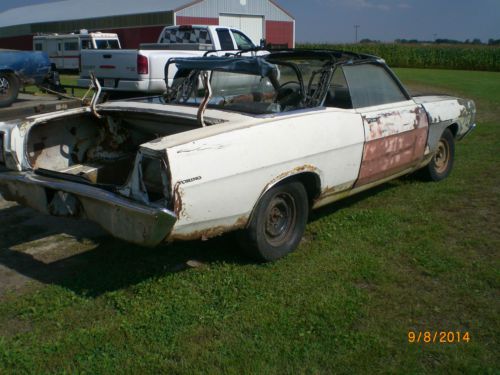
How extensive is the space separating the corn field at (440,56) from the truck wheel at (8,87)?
23.9 m

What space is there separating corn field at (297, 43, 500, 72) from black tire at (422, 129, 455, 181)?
2815 cm

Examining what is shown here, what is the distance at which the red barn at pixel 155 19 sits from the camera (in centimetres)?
2842

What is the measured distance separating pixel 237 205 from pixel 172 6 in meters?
26.9

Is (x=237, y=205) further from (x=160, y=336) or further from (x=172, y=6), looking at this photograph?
(x=172, y=6)

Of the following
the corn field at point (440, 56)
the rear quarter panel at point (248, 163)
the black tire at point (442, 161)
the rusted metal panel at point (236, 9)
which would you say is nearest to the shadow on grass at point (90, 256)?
the rear quarter panel at point (248, 163)

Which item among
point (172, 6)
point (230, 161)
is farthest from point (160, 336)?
point (172, 6)

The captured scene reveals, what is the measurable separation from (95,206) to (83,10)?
3654 cm

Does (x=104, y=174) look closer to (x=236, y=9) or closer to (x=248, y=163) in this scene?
(x=248, y=163)

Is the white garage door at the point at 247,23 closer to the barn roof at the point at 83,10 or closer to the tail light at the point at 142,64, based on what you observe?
the barn roof at the point at 83,10

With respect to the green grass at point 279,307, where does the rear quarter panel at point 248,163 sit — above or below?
above

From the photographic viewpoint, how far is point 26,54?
40.2 ft
